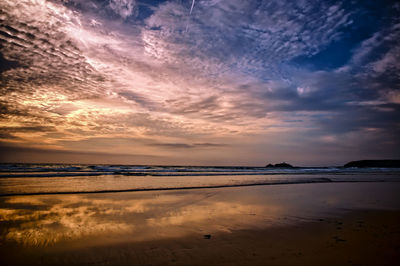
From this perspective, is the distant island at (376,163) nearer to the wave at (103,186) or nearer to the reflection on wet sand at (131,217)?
the wave at (103,186)

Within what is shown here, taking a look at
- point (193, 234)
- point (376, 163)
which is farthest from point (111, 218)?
point (376, 163)

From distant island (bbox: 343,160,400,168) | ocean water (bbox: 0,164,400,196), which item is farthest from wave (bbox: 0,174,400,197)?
distant island (bbox: 343,160,400,168)

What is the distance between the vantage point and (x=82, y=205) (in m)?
8.62

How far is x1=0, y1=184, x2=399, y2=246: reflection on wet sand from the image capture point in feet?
17.6

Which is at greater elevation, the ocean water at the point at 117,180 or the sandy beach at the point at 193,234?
the ocean water at the point at 117,180

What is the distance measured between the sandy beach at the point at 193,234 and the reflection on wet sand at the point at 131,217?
0.09 feet

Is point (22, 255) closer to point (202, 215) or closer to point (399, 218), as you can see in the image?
point (202, 215)

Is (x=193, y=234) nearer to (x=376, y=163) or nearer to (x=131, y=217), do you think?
(x=131, y=217)

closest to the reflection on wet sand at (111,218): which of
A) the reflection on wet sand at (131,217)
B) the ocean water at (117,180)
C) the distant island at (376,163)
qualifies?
the reflection on wet sand at (131,217)

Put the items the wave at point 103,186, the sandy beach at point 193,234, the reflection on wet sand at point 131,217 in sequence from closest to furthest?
the sandy beach at point 193,234
the reflection on wet sand at point 131,217
the wave at point 103,186

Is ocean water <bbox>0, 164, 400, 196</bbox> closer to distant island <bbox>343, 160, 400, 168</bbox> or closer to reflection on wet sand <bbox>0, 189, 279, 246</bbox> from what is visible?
reflection on wet sand <bbox>0, 189, 279, 246</bbox>

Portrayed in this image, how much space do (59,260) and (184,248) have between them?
2.42 metres

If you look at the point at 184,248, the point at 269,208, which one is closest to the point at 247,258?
the point at 184,248

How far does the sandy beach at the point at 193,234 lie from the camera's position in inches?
164
